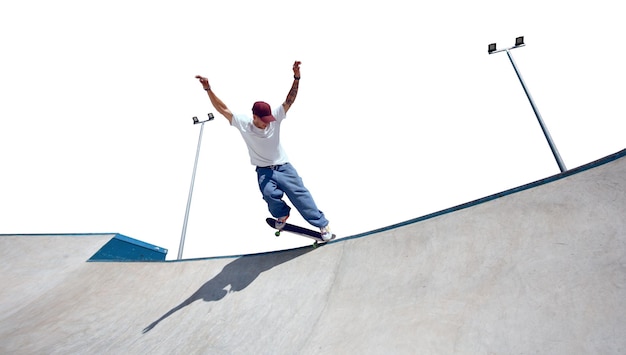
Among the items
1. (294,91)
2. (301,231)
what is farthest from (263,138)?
(301,231)

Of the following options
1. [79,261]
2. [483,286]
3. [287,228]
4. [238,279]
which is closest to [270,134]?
[287,228]

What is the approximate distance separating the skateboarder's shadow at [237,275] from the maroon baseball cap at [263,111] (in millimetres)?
2189

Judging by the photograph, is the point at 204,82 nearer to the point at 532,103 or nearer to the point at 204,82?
the point at 204,82

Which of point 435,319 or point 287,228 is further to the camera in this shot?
point 287,228

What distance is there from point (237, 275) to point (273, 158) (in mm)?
2076

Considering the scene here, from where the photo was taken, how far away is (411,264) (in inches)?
135

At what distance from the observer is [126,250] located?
8758mm

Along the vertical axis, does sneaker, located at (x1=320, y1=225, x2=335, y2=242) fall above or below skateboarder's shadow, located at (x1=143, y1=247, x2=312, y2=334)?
above

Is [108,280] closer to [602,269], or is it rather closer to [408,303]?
[408,303]

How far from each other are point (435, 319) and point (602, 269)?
1.25m

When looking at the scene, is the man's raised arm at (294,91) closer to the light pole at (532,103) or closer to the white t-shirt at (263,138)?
the white t-shirt at (263,138)

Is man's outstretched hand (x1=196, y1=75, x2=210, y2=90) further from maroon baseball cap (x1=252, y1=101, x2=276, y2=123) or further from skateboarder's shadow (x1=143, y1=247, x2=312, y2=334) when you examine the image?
skateboarder's shadow (x1=143, y1=247, x2=312, y2=334)

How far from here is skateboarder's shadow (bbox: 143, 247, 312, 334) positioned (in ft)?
15.1

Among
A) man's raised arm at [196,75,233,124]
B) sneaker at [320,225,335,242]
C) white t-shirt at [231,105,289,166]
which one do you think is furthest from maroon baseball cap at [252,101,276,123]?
sneaker at [320,225,335,242]
